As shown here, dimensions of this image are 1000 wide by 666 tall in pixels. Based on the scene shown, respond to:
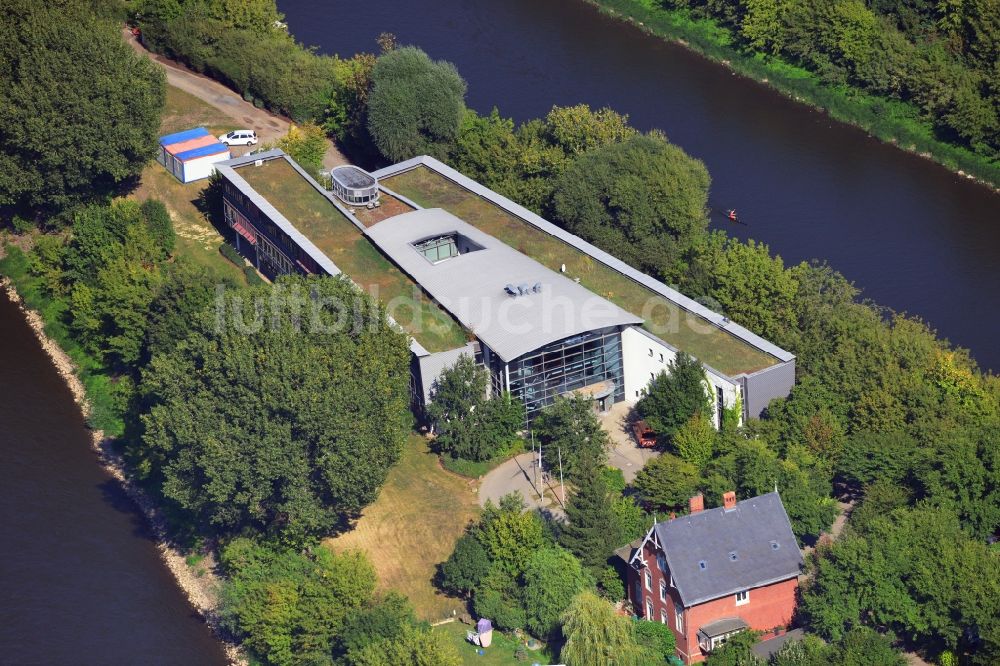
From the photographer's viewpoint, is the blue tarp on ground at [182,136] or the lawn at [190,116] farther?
the lawn at [190,116]

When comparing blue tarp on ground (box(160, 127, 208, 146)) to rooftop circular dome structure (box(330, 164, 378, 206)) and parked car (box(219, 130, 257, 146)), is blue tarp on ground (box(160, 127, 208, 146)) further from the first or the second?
rooftop circular dome structure (box(330, 164, 378, 206))

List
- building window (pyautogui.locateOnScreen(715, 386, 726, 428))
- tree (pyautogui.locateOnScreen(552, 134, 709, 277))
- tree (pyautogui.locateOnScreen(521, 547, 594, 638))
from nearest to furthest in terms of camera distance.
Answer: tree (pyautogui.locateOnScreen(521, 547, 594, 638))
building window (pyautogui.locateOnScreen(715, 386, 726, 428))
tree (pyautogui.locateOnScreen(552, 134, 709, 277))

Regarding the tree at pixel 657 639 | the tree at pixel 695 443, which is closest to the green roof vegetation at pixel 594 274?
the tree at pixel 695 443

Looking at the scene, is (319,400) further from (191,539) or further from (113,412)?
(113,412)

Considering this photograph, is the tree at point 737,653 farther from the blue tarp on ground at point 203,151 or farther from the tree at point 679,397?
the blue tarp on ground at point 203,151

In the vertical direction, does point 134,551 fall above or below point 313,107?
below

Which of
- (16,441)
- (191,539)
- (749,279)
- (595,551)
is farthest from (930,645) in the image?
(16,441)

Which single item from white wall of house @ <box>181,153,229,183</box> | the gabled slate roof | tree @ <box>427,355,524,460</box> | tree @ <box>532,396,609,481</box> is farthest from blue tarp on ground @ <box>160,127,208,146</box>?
the gabled slate roof
